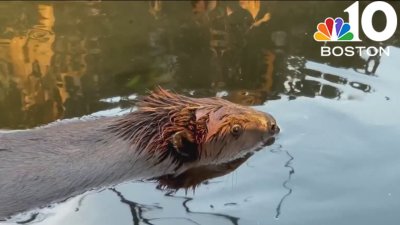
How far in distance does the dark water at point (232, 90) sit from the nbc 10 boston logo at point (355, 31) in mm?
83

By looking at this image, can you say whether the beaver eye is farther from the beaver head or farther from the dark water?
the dark water

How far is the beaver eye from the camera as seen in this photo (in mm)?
4697

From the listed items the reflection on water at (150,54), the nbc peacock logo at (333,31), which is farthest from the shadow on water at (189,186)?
the nbc peacock logo at (333,31)

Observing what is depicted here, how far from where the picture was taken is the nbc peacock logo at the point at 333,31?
263 inches

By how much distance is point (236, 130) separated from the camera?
4715mm

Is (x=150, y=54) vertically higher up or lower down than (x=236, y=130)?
higher up

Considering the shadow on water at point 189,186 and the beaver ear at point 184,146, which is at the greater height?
the beaver ear at point 184,146

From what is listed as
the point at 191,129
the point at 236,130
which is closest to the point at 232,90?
the point at 236,130

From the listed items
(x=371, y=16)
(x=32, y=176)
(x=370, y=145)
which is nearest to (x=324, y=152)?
(x=370, y=145)

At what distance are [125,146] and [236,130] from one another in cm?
75

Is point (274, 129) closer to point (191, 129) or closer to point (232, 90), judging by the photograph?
point (191, 129)

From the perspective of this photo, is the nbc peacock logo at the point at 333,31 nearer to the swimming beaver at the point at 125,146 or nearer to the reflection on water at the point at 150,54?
the reflection on water at the point at 150,54

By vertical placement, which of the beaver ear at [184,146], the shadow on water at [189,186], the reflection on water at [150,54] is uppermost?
the reflection on water at [150,54]

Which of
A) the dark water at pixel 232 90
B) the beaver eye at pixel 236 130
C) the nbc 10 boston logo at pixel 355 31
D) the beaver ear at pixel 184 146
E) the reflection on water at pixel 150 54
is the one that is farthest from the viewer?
the nbc 10 boston logo at pixel 355 31
